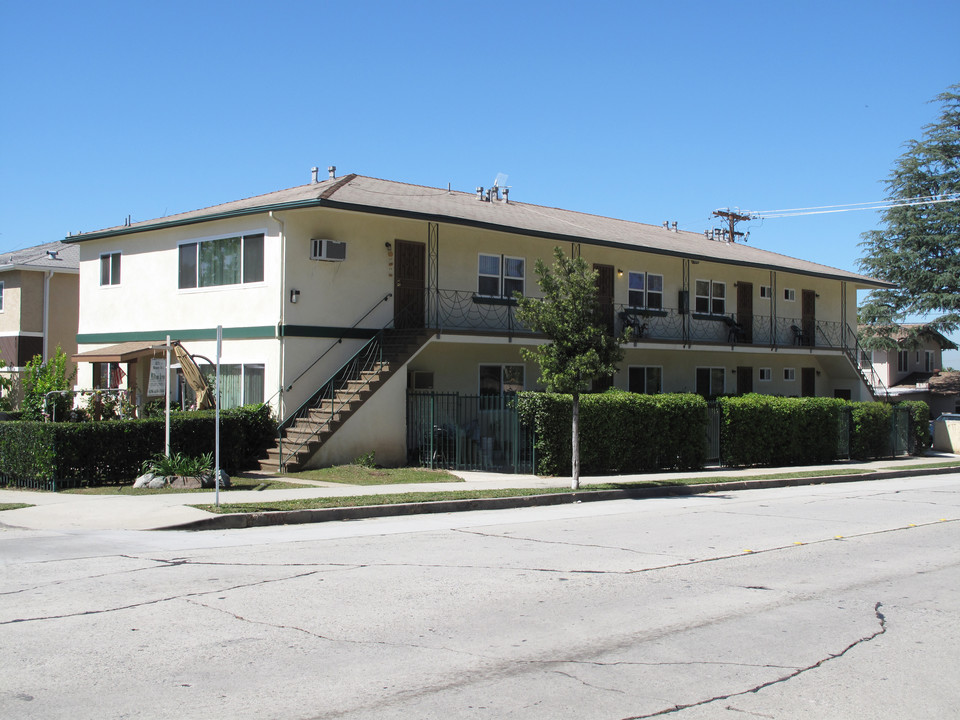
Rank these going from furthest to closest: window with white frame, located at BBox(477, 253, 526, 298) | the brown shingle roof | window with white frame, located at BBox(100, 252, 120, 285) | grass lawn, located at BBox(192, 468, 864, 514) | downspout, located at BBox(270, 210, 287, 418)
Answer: window with white frame, located at BBox(100, 252, 120, 285) → window with white frame, located at BBox(477, 253, 526, 298) → the brown shingle roof → downspout, located at BBox(270, 210, 287, 418) → grass lawn, located at BBox(192, 468, 864, 514)

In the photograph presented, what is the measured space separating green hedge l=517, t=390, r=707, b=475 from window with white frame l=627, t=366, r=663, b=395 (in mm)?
6876

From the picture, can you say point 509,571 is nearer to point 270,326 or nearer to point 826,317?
point 270,326

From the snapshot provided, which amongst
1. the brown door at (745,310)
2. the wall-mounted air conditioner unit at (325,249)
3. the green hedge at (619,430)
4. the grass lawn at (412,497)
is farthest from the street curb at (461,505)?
the brown door at (745,310)

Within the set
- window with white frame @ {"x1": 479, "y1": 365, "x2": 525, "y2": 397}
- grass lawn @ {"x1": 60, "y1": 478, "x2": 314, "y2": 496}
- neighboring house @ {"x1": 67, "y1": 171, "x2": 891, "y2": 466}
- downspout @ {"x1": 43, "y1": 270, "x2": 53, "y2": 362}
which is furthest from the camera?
downspout @ {"x1": 43, "y1": 270, "x2": 53, "y2": 362}

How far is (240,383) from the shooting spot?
2228cm

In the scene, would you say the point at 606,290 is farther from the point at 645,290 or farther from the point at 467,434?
the point at 467,434

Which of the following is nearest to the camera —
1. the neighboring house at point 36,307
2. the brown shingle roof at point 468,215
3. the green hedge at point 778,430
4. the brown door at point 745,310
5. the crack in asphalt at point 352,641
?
the crack in asphalt at point 352,641

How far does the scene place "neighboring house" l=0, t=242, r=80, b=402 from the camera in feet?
109

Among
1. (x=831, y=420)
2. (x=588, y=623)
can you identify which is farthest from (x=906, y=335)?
(x=588, y=623)

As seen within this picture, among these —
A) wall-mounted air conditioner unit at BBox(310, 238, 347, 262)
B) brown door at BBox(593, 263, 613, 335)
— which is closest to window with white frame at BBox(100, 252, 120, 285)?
wall-mounted air conditioner unit at BBox(310, 238, 347, 262)

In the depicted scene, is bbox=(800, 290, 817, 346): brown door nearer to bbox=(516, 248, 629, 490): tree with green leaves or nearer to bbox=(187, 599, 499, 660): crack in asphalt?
bbox=(516, 248, 629, 490): tree with green leaves

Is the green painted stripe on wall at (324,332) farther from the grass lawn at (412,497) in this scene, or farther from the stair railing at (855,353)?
the stair railing at (855,353)

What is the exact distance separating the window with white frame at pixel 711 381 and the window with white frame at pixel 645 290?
3783 mm

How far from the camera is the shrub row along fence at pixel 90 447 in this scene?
16078 mm
